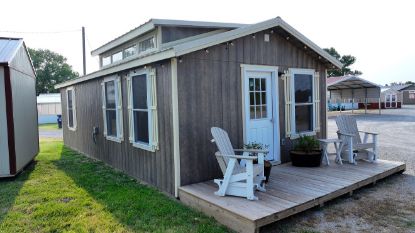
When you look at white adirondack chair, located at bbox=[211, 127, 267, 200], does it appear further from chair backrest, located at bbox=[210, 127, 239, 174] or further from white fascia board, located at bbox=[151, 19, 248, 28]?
white fascia board, located at bbox=[151, 19, 248, 28]

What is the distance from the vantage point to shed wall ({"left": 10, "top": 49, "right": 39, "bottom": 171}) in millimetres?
6391

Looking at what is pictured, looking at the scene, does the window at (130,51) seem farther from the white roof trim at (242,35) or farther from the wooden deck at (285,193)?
the wooden deck at (285,193)

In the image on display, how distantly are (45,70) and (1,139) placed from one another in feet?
145

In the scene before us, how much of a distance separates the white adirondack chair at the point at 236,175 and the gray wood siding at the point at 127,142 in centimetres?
84

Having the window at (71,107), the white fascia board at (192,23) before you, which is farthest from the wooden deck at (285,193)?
the window at (71,107)

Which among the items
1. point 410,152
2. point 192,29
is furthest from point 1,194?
point 410,152

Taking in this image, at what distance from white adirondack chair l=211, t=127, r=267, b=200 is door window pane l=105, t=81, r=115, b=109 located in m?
3.31

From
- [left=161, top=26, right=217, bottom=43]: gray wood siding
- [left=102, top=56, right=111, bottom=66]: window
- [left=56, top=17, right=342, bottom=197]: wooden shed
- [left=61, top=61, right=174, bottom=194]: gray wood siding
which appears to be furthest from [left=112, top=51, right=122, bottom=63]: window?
[left=161, top=26, right=217, bottom=43]: gray wood siding

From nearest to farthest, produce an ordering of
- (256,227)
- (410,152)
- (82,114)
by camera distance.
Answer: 1. (256,227)
2. (410,152)
3. (82,114)

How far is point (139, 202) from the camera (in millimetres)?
4547

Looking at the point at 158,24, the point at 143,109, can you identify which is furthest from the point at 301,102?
the point at 158,24

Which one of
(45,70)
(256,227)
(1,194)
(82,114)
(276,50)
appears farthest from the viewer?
(45,70)

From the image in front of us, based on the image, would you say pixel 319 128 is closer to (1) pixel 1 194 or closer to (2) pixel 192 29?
(2) pixel 192 29

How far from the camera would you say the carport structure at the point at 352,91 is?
943 inches
